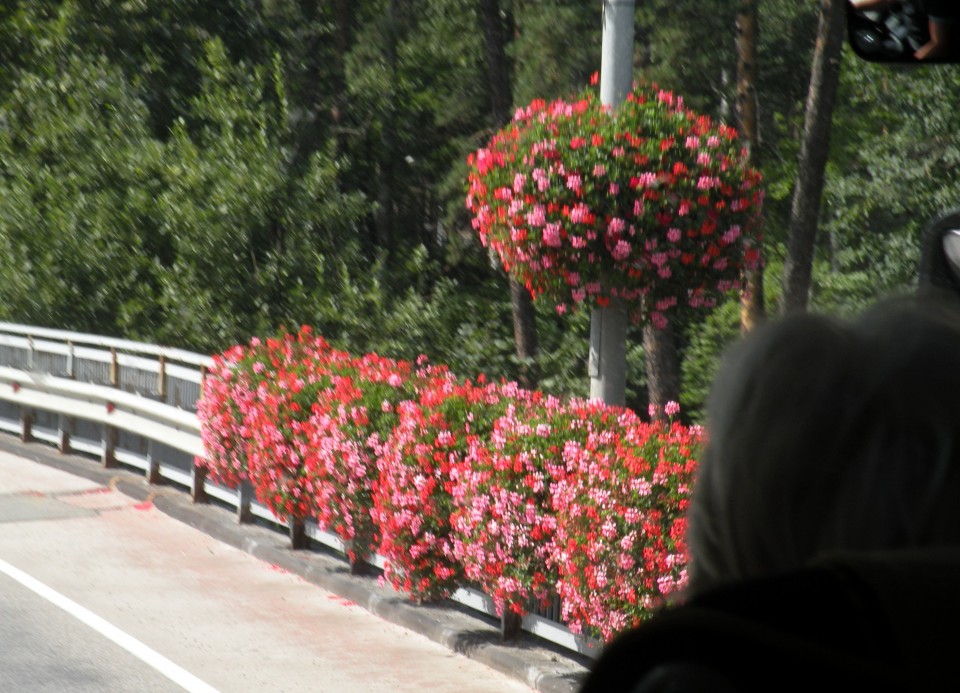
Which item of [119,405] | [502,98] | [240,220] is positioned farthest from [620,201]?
[502,98]

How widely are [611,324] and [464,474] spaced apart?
152 centimetres

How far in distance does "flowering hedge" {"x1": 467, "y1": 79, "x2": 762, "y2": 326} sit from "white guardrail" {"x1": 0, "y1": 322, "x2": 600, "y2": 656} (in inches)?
95.8

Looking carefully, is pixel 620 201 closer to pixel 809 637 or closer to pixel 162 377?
pixel 162 377

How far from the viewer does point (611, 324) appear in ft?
27.6

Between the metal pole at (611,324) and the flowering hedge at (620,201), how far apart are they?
10 cm

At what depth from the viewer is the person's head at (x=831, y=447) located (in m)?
1.10

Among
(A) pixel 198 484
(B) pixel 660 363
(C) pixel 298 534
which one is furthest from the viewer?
(B) pixel 660 363

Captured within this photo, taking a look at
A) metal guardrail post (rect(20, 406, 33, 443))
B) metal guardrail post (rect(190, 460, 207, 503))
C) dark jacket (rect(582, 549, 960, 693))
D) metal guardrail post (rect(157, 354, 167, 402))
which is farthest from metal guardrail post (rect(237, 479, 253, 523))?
dark jacket (rect(582, 549, 960, 693))

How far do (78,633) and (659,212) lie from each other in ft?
13.5

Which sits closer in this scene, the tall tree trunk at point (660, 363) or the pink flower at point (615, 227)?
the pink flower at point (615, 227)

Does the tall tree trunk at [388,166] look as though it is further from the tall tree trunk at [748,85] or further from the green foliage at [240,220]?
the green foliage at [240,220]

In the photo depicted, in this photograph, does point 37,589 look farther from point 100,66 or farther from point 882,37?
point 100,66

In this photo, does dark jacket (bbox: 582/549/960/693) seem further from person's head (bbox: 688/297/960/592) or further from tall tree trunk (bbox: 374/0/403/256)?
tall tree trunk (bbox: 374/0/403/256)

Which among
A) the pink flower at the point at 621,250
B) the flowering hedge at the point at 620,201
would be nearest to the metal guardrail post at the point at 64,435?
the flowering hedge at the point at 620,201
